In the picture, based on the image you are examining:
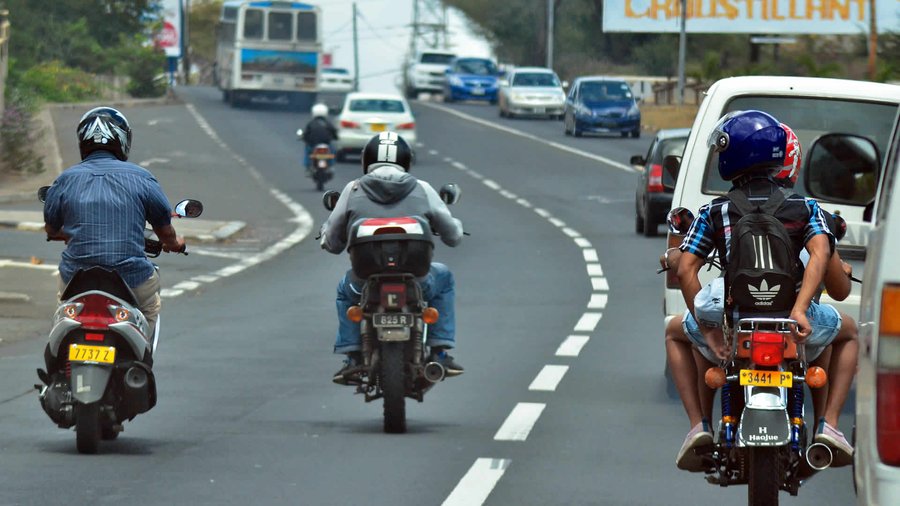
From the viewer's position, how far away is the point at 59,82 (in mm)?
67438

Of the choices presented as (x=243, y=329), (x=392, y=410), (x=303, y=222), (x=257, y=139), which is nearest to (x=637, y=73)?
(x=257, y=139)

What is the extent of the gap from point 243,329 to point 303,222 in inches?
533

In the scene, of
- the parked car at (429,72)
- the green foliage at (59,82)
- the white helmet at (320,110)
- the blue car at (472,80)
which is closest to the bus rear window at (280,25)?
the green foliage at (59,82)

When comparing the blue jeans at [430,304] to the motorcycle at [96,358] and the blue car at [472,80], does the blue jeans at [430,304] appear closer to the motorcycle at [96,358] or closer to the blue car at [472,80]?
the motorcycle at [96,358]

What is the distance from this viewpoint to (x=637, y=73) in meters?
90.3

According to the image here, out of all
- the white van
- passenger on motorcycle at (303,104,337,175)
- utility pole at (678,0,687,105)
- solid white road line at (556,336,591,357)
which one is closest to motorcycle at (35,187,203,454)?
the white van

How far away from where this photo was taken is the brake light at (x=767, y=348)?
6.88 m

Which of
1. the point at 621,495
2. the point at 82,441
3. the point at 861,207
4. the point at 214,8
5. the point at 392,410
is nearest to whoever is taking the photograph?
the point at 621,495

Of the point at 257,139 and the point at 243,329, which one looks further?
the point at 257,139

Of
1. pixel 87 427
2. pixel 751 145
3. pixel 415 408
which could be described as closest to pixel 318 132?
pixel 415 408

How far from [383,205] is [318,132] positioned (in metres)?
26.5

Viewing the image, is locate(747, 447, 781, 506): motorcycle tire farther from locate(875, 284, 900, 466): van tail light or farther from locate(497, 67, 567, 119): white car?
locate(497, 67, 567, 119): white car

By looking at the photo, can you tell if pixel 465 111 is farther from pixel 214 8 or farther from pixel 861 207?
pixel 214 8

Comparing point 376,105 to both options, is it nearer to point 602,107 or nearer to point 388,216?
point 602,107
